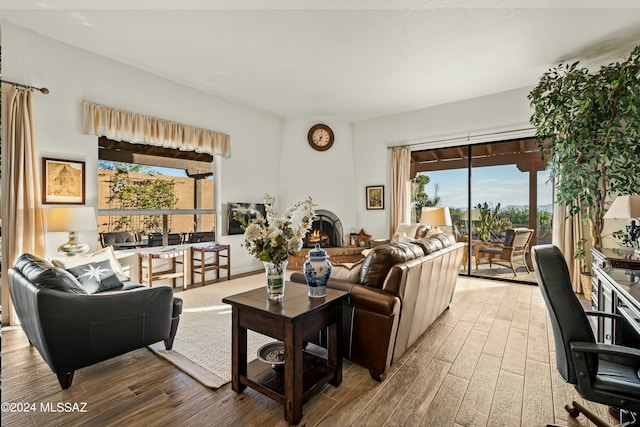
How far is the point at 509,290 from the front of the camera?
4395mm

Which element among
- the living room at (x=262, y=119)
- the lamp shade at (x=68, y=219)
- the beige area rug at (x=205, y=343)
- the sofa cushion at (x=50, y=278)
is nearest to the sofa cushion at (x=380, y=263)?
the beige area rug at (x=205, y=343)

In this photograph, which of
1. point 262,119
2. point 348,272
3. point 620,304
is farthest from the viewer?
point 262,119

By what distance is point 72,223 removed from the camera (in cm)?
316

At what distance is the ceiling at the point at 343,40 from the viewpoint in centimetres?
285

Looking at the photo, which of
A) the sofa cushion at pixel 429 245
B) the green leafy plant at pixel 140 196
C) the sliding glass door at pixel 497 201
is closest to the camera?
the sofa cushion at pixel 429 245

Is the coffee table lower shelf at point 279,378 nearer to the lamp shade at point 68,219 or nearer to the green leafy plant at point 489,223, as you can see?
the lamp shade at point 68,219

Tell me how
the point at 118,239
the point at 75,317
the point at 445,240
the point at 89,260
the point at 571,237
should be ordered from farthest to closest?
1. the point at 571,237
2. the point at 118,239
3. the point at 445,240
4. the point at 89,260
5. the point at 75,317

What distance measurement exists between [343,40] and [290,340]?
3.14m

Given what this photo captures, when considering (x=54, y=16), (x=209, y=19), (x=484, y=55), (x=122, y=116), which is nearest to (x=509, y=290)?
(x=484, y=55)

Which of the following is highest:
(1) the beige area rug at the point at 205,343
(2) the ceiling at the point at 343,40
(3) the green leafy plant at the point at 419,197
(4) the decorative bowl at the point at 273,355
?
(2) the ceiling at the point at 343,40

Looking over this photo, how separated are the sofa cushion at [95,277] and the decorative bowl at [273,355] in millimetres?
1747

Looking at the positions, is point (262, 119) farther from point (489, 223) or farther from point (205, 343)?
point (489, 223)

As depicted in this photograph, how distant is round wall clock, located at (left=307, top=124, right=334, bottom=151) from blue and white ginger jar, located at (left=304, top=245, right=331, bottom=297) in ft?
14.6

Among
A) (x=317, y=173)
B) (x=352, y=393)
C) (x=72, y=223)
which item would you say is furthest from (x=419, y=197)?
(x=72, y=223)
